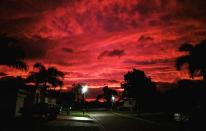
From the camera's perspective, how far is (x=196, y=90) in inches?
1724

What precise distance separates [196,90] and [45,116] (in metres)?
24.0

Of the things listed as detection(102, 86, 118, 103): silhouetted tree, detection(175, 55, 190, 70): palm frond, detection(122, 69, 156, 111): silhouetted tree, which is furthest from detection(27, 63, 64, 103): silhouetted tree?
detection(102, 86, 118, 103): silhouetted tree

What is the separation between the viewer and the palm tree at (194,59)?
31480mm

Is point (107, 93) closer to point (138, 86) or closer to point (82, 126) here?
point (138, 86)

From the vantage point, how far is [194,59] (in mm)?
32094

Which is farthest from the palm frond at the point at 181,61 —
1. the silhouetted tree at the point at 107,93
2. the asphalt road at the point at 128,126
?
the silhouetted tree at the point at 107,93

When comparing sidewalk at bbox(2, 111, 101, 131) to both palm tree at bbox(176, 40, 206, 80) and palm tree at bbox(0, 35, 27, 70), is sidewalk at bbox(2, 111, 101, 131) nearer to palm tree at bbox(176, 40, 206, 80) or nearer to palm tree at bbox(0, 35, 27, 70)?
palm tree at bbox(0, 35, 27, 70)

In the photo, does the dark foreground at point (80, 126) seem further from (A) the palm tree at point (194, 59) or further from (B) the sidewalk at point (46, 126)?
(A) the palm tree at point (194, 59)

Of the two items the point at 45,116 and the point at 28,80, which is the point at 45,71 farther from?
the point at 45,116

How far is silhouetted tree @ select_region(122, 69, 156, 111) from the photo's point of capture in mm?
60309

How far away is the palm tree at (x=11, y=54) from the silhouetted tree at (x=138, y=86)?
37129mm

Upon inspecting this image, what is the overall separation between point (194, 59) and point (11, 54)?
66.2 ft

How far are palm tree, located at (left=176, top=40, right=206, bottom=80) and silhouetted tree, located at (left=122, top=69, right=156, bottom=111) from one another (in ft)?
83.8

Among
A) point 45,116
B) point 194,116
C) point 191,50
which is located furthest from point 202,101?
point 45,116
